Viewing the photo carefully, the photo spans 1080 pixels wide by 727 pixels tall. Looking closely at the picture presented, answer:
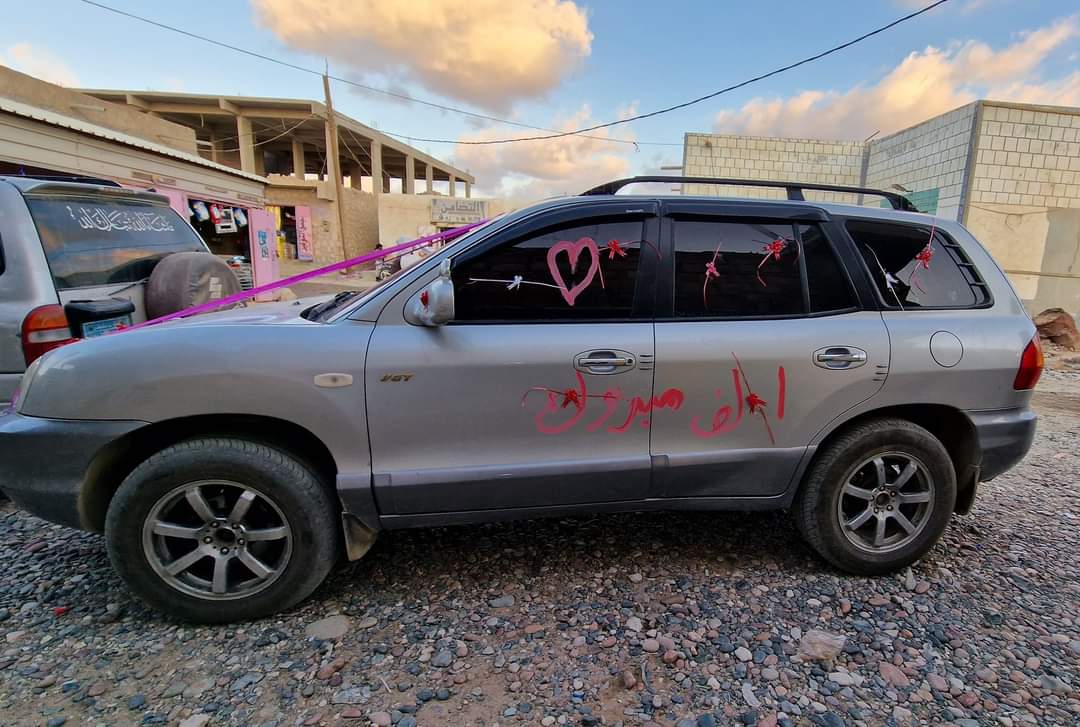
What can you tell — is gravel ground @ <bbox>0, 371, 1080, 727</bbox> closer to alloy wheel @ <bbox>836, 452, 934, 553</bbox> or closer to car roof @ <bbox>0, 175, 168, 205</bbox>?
→ alloy wheel @ <bbox>836, 452, 934, 553</bbox>

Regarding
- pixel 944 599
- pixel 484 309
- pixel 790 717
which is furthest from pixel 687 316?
pixel 944 599

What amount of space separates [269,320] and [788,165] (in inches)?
591

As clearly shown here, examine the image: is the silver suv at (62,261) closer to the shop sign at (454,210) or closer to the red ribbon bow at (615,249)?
the red ribbon bow at (615,249)

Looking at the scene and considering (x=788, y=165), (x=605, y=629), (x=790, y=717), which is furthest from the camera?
(x=788, y=165)

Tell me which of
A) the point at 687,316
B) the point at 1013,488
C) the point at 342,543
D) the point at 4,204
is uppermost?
the point at 4,204

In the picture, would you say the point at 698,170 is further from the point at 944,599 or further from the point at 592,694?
the point at 592,694

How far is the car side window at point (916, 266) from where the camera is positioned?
2.67 metres

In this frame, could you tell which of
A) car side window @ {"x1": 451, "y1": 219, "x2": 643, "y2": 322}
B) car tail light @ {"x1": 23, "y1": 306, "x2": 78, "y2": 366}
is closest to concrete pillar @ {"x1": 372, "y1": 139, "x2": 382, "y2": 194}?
car tail light @ {"x1": 23, "y1": 306, "x2": 78, "y2": 366}

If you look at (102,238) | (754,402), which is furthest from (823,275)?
(102,238)

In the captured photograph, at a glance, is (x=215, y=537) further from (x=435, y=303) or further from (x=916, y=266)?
(x=916, y=266)

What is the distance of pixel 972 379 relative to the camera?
2.61 metres

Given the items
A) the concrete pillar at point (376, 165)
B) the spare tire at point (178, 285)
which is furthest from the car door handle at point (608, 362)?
the concrete pillar at point (376, 165)

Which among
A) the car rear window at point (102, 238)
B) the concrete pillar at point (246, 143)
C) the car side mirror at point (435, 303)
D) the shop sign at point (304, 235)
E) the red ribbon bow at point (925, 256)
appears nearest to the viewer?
the car side mirror at point (435, 303)

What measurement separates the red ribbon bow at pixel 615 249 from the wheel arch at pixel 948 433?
51.8 inches
